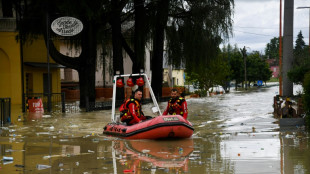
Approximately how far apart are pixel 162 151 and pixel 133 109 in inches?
95.2

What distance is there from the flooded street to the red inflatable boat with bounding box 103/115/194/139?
0.19 metres

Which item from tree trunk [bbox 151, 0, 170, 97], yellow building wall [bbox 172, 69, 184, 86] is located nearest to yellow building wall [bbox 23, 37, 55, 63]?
tree trunk [bbox 151, 0, 170, 97]

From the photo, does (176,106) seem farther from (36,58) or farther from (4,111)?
(36,58)

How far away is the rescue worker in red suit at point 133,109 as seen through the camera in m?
12.2

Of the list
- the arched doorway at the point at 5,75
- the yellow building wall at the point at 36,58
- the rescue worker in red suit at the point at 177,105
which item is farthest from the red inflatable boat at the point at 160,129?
the yellow building wall at the point at 36,58

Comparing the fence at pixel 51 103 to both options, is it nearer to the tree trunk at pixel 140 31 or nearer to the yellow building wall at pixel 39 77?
the yellow building wall at pixel 39 77

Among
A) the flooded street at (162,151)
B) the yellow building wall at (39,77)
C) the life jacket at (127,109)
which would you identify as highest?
the yellow building wall at (39,77)

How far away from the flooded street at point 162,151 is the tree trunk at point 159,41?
12.3 metres

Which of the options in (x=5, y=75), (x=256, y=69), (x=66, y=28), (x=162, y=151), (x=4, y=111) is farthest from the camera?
(x=256, y=69)

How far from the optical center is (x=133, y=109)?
39.9 feet

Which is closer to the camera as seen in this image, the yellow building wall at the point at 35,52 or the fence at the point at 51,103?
the fence at the point at 51,103

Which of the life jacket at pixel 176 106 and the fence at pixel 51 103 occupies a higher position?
the life jacket at pixel 176 106

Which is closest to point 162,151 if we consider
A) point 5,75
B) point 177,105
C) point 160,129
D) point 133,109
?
point 160,129

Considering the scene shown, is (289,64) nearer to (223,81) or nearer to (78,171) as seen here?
(78,171)
